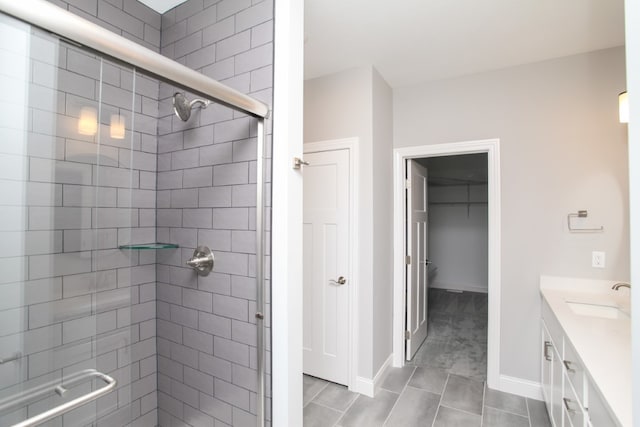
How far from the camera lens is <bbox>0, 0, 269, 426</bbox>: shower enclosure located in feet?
2.96

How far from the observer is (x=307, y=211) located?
279 centimetres

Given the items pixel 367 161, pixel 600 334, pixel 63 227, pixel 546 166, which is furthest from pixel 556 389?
pixel 63 227

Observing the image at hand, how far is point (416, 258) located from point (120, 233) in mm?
2772

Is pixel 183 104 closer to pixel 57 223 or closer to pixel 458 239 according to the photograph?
pixel 57 223

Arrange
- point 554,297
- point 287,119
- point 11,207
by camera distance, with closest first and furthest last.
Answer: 1. point 11,207
2. point 287,119
3. point 554,297

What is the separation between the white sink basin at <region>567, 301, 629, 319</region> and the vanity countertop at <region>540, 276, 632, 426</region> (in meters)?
0.02

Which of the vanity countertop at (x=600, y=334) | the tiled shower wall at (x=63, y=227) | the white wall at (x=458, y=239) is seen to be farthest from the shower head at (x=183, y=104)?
the white wall at (x=458, y=239)

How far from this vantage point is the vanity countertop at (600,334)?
990 millimetres

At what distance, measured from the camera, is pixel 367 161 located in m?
2.55

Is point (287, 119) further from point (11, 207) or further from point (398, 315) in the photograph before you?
point (398, 315)

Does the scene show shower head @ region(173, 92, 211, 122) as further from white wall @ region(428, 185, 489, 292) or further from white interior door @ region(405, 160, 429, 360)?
white wall @ region(428, 185, 489, 292)

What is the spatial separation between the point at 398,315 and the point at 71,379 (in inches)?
98.8

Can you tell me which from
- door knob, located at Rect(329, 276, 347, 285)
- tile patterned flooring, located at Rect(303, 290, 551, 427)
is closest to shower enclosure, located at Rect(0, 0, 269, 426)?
tile patterned flooring, located at Rect(303, 290, 551, 427)

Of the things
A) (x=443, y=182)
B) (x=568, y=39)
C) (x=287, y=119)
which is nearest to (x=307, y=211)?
(x=287, y=119)
